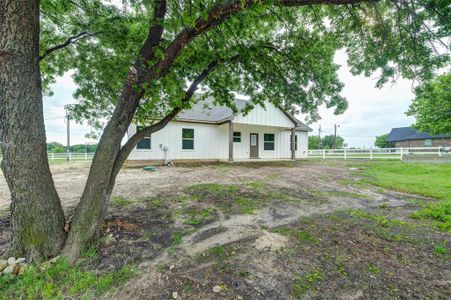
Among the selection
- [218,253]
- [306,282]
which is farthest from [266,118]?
[306,282]

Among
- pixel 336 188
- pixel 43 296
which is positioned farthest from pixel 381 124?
pixel 43 296

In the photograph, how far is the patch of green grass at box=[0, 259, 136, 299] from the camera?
6.98 feet

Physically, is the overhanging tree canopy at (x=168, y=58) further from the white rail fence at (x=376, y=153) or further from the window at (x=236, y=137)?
the white rail fence at (x=376, y=153)

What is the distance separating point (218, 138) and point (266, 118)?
3780mm

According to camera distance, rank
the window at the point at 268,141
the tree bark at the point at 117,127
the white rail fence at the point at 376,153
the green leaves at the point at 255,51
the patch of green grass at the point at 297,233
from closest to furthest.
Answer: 1. the tree bark at the point at 117,127
2. the patch of green grass at the point at 297,233
3. the green leaves at the point at 255,51
4. the white rail fence at the point at 376,153
5. the window at the point at 268,141

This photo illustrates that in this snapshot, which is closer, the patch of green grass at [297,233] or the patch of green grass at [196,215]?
the patch of green grass at [297,233]

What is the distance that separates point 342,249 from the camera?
118 inches

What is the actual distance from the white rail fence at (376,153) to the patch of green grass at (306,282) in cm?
1753

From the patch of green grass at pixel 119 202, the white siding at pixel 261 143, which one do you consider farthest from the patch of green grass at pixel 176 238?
the white siding at pixel 261 143

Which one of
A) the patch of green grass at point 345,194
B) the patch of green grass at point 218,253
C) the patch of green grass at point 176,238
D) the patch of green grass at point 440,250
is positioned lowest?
the patch of green grass at point 440,250

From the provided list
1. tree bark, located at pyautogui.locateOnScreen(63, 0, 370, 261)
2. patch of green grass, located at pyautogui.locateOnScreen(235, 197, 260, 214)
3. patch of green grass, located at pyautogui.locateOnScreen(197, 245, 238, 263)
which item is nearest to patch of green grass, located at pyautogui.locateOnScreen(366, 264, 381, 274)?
patch of green grass, located at pyautogui.locateOnScreen(197, 245, 238, 263)

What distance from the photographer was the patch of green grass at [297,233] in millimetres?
3262

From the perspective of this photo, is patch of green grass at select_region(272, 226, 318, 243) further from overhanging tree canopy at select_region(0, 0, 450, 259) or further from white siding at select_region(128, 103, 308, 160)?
white siding at select_region(128, 103, 308, 160)

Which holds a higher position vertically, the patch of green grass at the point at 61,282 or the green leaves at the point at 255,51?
the green leaves at the point at 255,51
